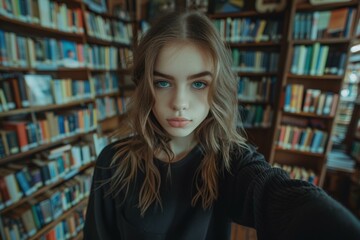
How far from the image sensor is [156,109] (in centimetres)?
53

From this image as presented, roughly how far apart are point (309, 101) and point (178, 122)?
188cm

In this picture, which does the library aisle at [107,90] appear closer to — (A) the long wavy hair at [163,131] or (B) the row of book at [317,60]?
(B) the row of book at [317,60]

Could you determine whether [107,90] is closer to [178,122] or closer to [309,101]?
[178,122]

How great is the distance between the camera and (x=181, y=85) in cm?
49

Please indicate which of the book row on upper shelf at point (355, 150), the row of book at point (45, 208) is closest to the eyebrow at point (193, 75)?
the row of book at point (45, 208)

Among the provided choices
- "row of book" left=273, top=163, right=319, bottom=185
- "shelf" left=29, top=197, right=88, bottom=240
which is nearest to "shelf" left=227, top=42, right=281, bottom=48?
"row of book" left=273, top=163, right=319, bottom=185

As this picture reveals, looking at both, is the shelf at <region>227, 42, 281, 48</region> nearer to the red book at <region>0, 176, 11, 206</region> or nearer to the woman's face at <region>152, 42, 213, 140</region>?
the woman's face at <region>152, 42, 213, 140</region>

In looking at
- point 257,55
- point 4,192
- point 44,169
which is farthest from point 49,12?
point 257,55

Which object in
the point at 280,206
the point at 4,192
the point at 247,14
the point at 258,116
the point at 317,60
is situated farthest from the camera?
the point at 258,116

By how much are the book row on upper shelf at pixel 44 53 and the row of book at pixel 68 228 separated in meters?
1.27

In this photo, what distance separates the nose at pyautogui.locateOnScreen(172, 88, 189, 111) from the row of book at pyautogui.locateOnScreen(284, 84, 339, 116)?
175 cm

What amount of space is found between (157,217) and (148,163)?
17 centimetres

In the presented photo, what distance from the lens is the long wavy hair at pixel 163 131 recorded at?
494 mm

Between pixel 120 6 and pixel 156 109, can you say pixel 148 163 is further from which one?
pixel 120 6
